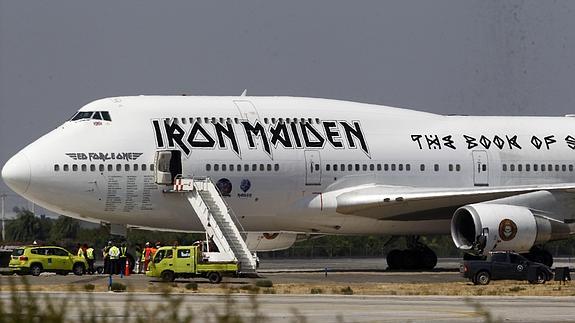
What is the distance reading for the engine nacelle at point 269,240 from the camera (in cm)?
4672

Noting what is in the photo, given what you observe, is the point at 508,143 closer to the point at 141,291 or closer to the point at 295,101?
the point at 295,101

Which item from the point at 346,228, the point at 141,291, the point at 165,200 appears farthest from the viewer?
the point at 346,228

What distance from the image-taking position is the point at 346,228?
45.2m

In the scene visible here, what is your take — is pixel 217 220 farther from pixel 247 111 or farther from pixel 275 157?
pixel 247 111

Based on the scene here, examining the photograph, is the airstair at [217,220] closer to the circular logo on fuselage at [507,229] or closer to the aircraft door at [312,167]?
the aircraft door at [312,167]

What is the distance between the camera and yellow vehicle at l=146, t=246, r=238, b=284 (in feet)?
122

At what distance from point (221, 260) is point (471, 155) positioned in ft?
39.7

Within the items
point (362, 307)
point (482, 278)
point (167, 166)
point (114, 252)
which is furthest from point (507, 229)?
point (362, 307)

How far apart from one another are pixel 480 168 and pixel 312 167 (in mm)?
6526

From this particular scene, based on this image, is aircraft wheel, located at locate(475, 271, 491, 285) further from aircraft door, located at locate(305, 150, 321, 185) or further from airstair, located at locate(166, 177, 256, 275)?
aircraft door, located at locate(305, 150, 321, 185)

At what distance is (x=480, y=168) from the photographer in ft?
150

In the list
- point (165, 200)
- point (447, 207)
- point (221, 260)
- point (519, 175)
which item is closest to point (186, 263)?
point (221, 260)

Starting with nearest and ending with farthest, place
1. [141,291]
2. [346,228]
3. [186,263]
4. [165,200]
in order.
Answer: [141,291]
[186,263]
[165,200]
[346,228]

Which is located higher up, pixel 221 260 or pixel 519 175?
pixel 519 175
